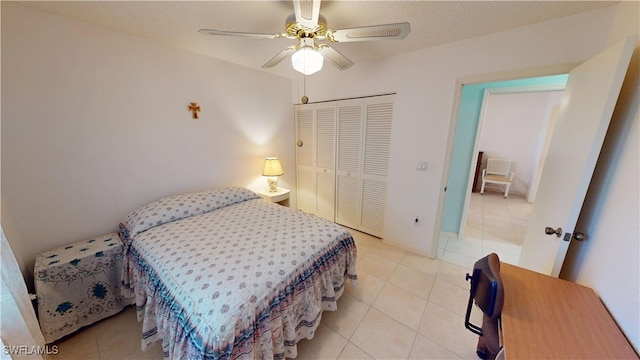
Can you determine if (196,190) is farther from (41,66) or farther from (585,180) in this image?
(585,180)

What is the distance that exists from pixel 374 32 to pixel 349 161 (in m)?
1.74

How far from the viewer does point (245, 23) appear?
1.61 metres

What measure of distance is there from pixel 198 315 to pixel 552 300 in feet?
5.53

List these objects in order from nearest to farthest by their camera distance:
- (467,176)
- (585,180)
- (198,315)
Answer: (198,315) → (585,180) → (467,176)

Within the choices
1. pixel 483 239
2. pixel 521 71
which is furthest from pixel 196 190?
pixel 483 239

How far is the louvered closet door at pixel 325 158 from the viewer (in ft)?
9.57

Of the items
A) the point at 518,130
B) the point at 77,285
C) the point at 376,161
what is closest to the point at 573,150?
the point at 376,161

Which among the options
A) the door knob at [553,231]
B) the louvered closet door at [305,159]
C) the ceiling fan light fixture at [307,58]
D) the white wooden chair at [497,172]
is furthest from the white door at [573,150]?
the white wooden chair at [497,172]

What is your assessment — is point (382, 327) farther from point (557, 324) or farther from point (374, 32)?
point (374, 32)

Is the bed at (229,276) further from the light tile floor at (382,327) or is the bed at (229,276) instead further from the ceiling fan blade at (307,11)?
the ceiling fan blade at (307,11)

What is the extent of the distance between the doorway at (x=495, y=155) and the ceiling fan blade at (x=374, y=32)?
1895 millimetres

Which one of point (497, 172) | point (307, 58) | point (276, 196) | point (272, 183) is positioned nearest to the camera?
point (307, 58)

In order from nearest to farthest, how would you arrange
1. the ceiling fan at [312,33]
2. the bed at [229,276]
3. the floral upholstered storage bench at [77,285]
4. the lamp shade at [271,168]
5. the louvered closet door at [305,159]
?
the bed at [229,276] → the ceiling fan at [312,33] → the floral upholstered storage bench at [77,285] → the lamp shade at [271,168] → the louvered closet door at [305,159]

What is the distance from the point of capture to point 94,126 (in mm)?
1697
